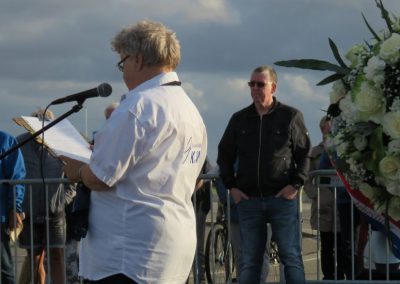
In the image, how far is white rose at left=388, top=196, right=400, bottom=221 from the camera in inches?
124

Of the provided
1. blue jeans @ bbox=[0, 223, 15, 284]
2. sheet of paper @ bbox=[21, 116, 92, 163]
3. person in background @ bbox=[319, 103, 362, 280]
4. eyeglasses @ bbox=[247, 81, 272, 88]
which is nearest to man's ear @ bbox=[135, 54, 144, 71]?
sheet of paper @ bbox=[21, 116, 92, 163]

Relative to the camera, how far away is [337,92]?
327 centimetres

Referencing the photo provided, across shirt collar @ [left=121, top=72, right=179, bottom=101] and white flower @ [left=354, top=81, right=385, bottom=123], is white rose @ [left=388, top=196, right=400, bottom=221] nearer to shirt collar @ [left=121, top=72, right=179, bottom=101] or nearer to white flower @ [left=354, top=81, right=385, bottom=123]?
white flower @ [left=354, top=81, right=385, bottom=123]

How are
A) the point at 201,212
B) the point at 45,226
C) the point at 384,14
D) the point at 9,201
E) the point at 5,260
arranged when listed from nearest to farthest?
the point at 384,14
the point at 9,201
the point at 5,260
the point at 45,226
the point at 201,212

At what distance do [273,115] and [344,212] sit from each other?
4.35 ft

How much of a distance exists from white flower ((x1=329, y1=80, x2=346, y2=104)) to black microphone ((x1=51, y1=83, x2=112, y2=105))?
5.29ft

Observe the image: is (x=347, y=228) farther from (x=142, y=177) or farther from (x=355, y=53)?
(x=355, y=53)

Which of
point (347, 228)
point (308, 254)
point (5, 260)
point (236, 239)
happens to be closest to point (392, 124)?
point (347, 228)

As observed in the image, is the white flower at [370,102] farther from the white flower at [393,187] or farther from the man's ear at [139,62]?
the man's ear at [139,62]

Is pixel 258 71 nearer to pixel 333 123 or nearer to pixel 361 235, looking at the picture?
pixel 361 235

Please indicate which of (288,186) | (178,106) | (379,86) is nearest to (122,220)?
(178,106)

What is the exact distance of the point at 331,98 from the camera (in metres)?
3.29

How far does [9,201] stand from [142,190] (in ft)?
13.3
